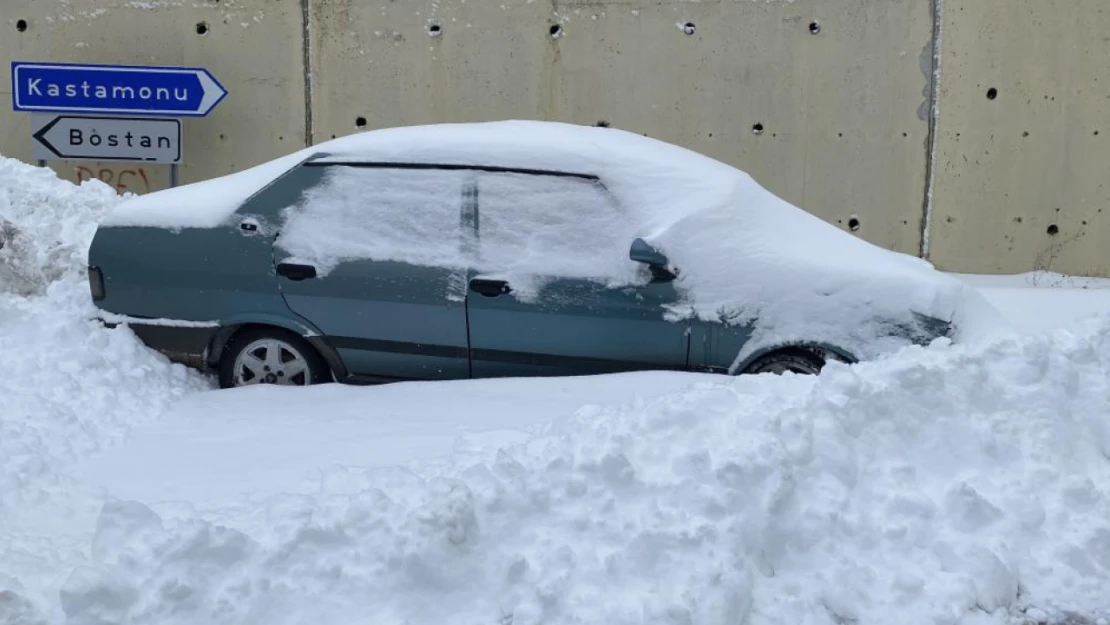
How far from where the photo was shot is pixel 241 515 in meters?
2.83

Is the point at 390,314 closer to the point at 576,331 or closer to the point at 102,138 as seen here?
the point at 576,331

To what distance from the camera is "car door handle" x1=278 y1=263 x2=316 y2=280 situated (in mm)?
4523

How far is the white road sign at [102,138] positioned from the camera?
7.84 metres

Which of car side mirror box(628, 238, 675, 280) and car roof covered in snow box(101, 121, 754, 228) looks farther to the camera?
car roof covered in snow box(101, 121, 754, 228)

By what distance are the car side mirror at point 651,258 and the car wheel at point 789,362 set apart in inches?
22.8

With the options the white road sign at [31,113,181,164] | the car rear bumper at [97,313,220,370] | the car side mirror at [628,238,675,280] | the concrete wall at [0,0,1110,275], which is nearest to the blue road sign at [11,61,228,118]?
the white road sign at [31,113,181,164]

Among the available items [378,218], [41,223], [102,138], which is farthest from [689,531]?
[102,138]

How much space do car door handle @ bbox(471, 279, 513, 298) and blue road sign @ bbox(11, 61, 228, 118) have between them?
4.83 m

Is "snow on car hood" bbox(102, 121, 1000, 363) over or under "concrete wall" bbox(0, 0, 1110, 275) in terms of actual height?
under

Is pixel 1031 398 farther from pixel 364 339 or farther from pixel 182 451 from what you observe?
pixel 182 451

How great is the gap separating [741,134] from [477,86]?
2464 mm

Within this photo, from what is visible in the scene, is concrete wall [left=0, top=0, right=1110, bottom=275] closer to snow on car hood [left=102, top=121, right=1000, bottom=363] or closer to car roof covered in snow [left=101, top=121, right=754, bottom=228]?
snow on car hood [left=102, top=121, right=1000, bottom=363]

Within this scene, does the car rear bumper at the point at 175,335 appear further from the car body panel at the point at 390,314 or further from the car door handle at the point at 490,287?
the car door handle at the point at 490,287

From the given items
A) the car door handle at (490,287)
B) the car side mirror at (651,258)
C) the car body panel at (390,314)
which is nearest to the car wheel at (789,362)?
the car side mirror at (651,258)
